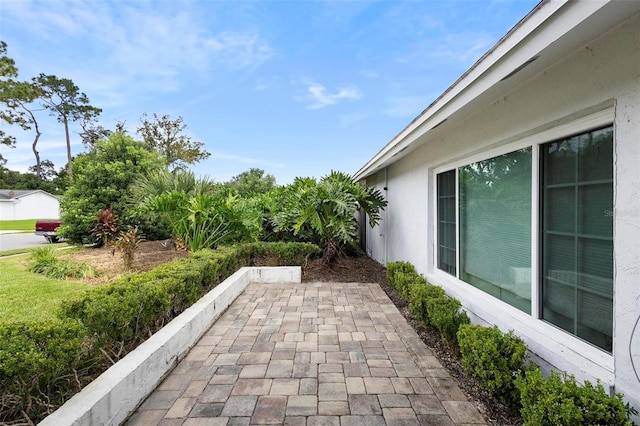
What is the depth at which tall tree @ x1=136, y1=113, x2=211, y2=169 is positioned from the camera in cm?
2612

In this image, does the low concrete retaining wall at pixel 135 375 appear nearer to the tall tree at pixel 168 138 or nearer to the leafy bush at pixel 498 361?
the leafy bush at pixel 498 361

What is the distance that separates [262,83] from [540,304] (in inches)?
511

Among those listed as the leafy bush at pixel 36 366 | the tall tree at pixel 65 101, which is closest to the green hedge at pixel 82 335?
the leafy bush at pixel 36 366

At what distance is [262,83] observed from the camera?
1320cm

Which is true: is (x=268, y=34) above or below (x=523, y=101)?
above

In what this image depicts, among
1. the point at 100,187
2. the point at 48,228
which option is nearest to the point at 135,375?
the point at 100,187

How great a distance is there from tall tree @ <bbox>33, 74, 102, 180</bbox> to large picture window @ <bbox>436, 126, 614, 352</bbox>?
99.1ft

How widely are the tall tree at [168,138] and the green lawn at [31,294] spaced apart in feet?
69.1

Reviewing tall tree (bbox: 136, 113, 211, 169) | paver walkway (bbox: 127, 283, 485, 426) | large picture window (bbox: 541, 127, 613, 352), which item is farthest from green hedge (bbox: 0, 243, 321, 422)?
tall tree (bbox: 136, 113, 211, 169)

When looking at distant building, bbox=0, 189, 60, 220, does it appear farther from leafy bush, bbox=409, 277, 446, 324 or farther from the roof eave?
the roof eave

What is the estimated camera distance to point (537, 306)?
2727mm

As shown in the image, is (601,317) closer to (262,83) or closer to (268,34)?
(268,34)

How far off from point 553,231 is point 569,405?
139cm

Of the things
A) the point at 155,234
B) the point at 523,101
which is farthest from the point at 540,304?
the point at 155,234
